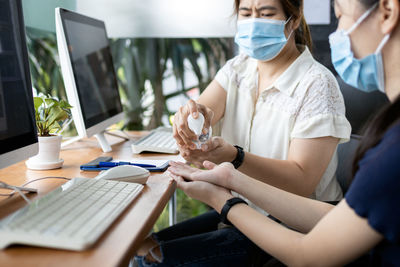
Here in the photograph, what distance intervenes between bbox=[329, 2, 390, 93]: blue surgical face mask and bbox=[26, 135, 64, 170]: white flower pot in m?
0.86

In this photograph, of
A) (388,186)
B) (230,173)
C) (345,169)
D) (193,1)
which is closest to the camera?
(388,186)

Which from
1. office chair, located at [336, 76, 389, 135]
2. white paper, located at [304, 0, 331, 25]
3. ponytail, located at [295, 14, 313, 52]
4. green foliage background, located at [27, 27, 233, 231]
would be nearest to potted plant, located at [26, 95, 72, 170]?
ponytail, located at [295, 14, 313, 52]

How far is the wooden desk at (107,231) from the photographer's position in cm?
64

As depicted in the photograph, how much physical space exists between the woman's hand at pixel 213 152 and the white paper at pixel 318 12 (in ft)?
3.93

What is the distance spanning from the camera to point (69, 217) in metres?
0.75

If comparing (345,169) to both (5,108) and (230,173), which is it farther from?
(5,108)

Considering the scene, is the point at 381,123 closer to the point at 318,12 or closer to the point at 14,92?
the point at 14,92

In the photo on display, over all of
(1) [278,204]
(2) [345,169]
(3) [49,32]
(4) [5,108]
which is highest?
(3) [49,32]

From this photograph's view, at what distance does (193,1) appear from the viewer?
7.81 feet

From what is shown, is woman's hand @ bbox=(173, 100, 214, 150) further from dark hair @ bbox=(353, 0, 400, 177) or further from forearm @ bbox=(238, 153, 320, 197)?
dark hair @ bbox=(353, 0, 400, 177)

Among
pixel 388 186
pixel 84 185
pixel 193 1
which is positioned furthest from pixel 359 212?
pixel 193 1

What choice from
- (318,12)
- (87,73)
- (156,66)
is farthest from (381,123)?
(156,66)

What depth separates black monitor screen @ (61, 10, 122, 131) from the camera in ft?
4.82

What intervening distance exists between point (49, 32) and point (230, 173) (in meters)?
1.58
